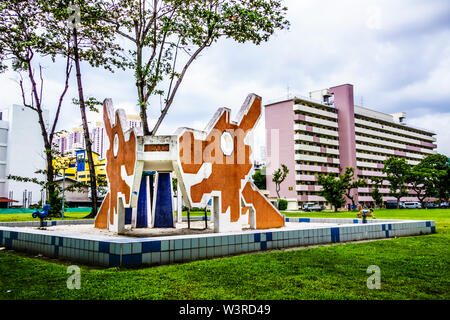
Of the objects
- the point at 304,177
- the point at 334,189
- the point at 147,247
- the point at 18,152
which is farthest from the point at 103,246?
the point at 304,177

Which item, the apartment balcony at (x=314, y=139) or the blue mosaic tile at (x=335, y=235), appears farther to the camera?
the apartment balcony at (x=314, y=139)

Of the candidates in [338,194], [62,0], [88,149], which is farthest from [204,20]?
[338,194]

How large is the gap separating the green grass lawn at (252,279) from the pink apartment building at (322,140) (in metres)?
46.6

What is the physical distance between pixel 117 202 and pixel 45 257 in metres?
5.04

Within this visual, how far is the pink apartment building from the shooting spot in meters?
63.2

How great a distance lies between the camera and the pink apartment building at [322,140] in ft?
208

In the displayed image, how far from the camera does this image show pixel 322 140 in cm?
6744

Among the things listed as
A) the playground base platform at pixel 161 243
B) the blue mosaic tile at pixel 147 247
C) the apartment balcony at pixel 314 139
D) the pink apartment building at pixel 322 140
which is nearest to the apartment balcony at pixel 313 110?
the pink apartment building at pixel 322 140

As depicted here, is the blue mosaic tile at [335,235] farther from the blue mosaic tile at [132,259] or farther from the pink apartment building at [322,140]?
the pink apartment building at [322,140]

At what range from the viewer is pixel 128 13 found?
18922 millimetres

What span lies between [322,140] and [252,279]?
64.1m

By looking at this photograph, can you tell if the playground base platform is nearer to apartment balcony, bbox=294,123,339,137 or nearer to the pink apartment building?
the pink apartment building

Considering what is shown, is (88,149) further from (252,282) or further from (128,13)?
(252,282)

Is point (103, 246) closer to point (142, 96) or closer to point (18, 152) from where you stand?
point (142, 96)
